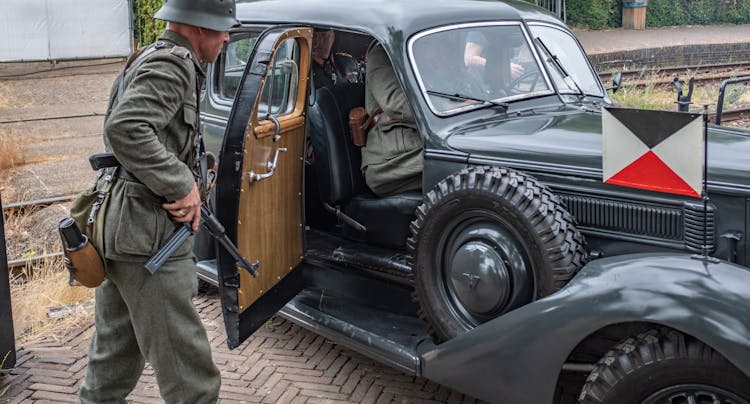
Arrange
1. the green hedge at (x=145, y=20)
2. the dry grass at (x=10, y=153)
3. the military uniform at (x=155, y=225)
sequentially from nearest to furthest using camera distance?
the military uniform at (x=155, y=225) < the dry grass at (x=10, y=153) < the green hedge at (x=145, y=20)

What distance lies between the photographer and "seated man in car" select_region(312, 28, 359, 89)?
535 cm

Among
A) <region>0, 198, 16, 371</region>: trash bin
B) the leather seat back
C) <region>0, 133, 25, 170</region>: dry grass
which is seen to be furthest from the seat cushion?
<region>0, 133, 25, 170</region>: dry grass

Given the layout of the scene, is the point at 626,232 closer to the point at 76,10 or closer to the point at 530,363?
the point at 530,363

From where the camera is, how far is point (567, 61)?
500 cm

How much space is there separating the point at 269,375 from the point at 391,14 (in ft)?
7.07

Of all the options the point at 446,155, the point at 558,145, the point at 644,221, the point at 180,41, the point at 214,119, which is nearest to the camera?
the point at 180,41

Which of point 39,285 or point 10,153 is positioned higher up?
point 10,153

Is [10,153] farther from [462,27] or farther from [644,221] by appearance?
[644,221]

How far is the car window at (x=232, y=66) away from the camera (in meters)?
5.53

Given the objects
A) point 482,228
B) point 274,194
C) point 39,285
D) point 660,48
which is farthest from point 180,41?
point 660,48

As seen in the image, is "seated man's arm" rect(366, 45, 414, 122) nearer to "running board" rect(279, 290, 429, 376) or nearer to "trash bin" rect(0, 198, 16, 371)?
"running board" rect(279, 290, 429, 376)

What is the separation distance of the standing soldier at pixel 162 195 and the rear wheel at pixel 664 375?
163cm

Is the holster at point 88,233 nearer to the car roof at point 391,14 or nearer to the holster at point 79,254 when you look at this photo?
the holster at point 79,254

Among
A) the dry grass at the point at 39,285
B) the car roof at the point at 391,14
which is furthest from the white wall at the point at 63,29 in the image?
the car roof at the point at 391,14
